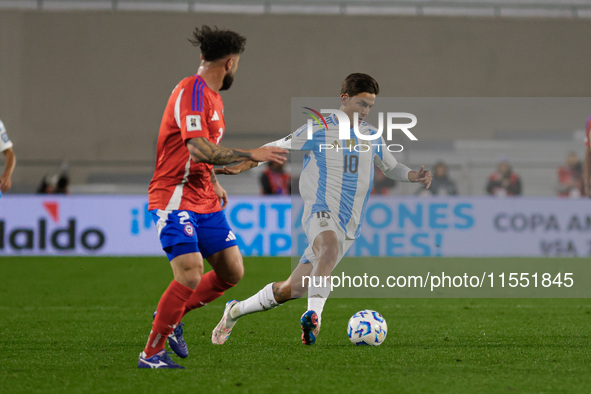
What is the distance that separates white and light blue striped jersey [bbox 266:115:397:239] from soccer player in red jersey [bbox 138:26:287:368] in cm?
119

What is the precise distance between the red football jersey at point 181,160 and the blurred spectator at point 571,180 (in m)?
12.8

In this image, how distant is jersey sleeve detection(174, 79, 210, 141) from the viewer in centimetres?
457

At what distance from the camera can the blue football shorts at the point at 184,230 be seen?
4.73m

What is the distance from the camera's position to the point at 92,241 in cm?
1471

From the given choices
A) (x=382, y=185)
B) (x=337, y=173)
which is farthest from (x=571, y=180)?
(x=337, y=173)

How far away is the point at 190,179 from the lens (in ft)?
16.0

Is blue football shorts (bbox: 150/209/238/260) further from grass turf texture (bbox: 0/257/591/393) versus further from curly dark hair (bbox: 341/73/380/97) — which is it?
curly dark hair (bbox: 341/73/380/97)

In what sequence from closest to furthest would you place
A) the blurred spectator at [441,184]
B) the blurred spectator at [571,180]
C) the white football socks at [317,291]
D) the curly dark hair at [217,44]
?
the curly dark hair at [217,44]
the white football socks at [317,291]
the blurred spectator at [441,184]
the blurred spectator at [571,180]

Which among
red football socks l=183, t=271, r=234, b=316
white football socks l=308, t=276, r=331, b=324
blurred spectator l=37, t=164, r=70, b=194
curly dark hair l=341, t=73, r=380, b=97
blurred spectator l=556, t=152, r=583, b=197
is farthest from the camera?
blurred spectator l=556, t=152, r=583, b=197

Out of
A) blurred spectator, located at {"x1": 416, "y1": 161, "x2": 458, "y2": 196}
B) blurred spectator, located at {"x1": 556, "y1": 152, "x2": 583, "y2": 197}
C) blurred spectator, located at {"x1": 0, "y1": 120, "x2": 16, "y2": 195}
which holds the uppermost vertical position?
blurred spectator, located at {"x1": 556, "y1": 152, "x2": 583, "y2": 197}

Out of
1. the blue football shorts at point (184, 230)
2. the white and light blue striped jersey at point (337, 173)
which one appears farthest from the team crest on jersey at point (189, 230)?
the white and light blue striped jersey at point (337, 173)

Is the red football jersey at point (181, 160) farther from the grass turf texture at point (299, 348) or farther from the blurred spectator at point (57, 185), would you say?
the blurred spectator at point (57, 185)

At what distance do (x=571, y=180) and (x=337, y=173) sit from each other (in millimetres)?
13155

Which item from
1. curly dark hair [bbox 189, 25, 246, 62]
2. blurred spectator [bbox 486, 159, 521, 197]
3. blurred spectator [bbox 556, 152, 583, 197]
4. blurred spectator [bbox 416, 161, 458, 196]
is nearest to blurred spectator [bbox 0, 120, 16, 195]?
curly dark hair [bbox 189, 25, 246, 62]
